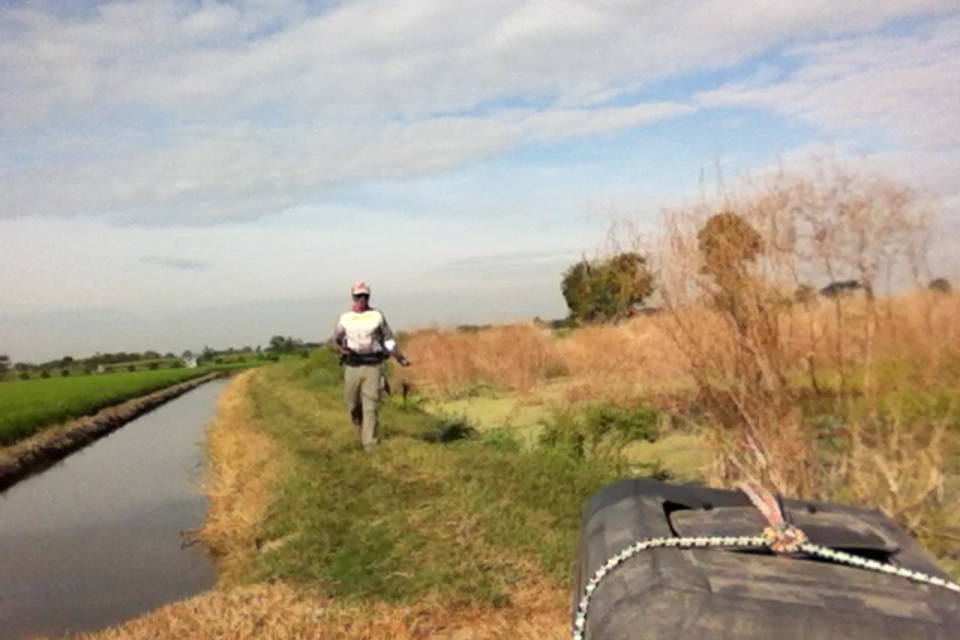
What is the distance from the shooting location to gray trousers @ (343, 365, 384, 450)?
10633 millimetres

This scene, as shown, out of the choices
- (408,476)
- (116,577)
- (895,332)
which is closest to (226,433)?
(116,577)

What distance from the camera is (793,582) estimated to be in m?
2.47

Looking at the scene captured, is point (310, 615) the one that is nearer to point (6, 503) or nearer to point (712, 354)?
point (712, 354)

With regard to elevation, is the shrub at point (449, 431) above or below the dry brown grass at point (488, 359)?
below

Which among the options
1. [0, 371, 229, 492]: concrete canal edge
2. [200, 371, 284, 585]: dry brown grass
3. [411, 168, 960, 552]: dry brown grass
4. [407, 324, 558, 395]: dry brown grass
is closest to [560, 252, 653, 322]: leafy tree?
[411, 168, 960, 552]: dry brown grass

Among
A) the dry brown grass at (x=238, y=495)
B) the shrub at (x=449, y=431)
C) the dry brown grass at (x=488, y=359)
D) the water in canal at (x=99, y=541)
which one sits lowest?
the water in canal at (x=99, y=541)

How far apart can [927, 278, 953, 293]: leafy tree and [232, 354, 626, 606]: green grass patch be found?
9.36ft

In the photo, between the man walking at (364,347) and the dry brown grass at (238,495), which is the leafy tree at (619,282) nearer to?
the man walking at (364,347)

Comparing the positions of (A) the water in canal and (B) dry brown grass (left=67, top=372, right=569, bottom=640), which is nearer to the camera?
(B) dry brown grass (left=67, top=372, right=569, bottom=640)

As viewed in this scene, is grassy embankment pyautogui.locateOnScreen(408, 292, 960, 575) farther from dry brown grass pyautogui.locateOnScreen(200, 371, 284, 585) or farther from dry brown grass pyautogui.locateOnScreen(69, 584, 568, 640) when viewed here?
dry brown grass pyautogui.locateOnScreen(200, 371, 284, 585)

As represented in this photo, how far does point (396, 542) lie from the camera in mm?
7445

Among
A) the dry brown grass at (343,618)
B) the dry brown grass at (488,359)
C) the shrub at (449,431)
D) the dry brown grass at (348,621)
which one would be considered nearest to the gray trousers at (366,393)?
the shrub at (449,431)

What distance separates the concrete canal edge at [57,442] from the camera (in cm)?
1819

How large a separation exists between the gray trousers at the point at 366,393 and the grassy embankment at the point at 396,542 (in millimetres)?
252
